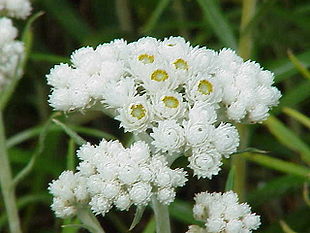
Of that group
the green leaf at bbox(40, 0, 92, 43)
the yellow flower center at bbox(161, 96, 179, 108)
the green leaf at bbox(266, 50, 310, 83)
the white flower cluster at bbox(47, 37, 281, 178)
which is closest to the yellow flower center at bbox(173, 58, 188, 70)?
the white flower cluster at bbox(47, 37, 281, 178)

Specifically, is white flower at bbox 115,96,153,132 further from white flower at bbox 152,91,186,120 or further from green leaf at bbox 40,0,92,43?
green leaf at bbox 40,0,92,43

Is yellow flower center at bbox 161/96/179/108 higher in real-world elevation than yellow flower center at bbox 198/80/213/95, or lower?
lower

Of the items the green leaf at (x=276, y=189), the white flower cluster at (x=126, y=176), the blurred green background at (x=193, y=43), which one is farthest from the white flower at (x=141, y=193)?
the green leaf at (x=276, y=189)

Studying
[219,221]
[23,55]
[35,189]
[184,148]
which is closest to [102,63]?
[184,148]

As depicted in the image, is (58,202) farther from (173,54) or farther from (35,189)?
(35,189)

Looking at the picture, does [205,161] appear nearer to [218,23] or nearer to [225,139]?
[225,139]

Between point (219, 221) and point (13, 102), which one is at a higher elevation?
point (13, 102)

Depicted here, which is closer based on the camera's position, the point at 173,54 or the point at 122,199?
the point at 122,199

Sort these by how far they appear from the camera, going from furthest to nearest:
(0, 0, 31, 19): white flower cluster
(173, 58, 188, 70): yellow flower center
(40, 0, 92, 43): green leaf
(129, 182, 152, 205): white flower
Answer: (40, 0, 92, 43): green leaf < (0, 0, 31, 19): white flower cluster < (173, 58, 188, 70): yellow flower center < (129, 182, 152, 205): white flower
